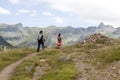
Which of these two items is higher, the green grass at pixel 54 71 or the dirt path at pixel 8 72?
the green grass at pixel 54 71

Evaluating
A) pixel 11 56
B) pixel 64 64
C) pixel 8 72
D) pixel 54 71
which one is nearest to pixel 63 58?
pixel 64 64

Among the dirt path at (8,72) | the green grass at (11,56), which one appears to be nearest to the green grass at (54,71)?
the dirt path at (8,72)

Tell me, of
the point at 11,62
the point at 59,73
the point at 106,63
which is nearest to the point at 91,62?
the point at 106,63

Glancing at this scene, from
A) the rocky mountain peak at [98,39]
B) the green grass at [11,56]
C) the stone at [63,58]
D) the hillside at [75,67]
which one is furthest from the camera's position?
the rocky mountain peak at [98,39]

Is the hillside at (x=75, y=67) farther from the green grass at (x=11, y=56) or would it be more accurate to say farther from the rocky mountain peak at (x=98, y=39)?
the rocky mountain peak at (x=98, y=39)

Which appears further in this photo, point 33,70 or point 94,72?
point 33,70

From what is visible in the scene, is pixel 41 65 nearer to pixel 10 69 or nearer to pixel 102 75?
pixel 10 69

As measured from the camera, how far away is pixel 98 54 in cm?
3344

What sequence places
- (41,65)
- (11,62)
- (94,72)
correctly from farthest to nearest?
(11,62)
(41,65)
(94,72)

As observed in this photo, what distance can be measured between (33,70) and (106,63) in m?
7.13

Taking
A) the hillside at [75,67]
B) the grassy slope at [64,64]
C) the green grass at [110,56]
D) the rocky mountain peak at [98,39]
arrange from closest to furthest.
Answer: the hillside at [75,67], the grassy slope at [64,64], the green grass at [110,56], the rocky mountain peak at [98,39]

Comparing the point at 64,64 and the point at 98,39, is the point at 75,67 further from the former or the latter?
the point at 98,39

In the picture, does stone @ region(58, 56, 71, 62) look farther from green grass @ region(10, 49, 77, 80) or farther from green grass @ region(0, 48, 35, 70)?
green grass @ region(0, 48, 35, 70)

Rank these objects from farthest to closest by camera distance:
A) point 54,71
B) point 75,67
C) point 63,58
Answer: point 63,58 → point 75,67 → point 54,71
